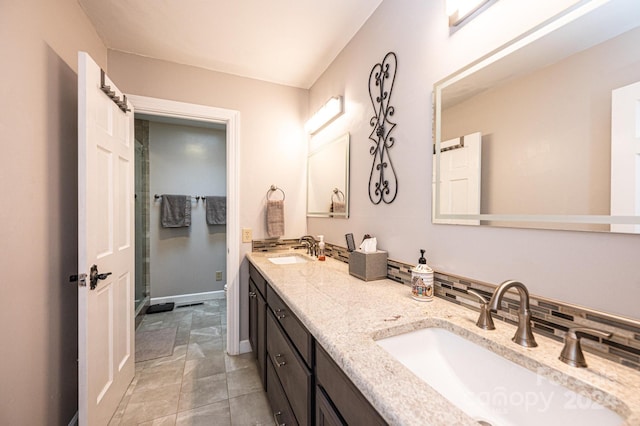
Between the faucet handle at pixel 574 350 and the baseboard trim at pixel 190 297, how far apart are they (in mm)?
3692

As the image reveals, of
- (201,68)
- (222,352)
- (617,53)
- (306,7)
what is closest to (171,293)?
(222,352)

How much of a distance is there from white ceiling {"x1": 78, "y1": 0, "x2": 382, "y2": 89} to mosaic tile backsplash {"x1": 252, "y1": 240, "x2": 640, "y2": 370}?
1637 mm

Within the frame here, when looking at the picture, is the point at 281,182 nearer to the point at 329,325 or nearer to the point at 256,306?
the point at 256,306

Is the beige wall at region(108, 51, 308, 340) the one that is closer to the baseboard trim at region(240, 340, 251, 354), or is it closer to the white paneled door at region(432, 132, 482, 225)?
the baseboard trim at region(240, 340, 251, 354)

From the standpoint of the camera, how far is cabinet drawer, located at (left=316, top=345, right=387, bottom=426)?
58 centimetres

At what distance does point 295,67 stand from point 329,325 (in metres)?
2.12

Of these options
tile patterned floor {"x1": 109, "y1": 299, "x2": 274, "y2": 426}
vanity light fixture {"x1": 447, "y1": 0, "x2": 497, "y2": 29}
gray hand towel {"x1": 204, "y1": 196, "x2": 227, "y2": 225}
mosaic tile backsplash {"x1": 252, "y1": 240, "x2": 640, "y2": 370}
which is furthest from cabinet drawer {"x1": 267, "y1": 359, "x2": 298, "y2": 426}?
gray hand towel {"x1": 204, "y1": 196, "x2": 227, "y2": 225}

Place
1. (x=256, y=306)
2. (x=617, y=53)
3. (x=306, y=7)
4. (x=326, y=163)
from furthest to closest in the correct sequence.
→ (x=326, y=163) → (x=256, y=306) → (x=306, y=7) → (x=617, y=53)

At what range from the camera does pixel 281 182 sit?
8.03 ft

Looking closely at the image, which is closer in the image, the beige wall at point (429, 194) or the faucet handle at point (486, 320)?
the beige wall at point (429, 194)

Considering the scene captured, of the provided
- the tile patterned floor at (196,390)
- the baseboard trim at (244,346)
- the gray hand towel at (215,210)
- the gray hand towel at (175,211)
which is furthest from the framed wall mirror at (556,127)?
the gray hand towel at (175,211)

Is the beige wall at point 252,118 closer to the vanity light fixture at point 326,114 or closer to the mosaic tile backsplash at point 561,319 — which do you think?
the vanity light fixture at point 326,114

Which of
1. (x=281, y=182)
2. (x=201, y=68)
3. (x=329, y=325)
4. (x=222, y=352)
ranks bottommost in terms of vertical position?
(x=222, y=352)

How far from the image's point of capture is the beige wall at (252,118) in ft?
6.70
